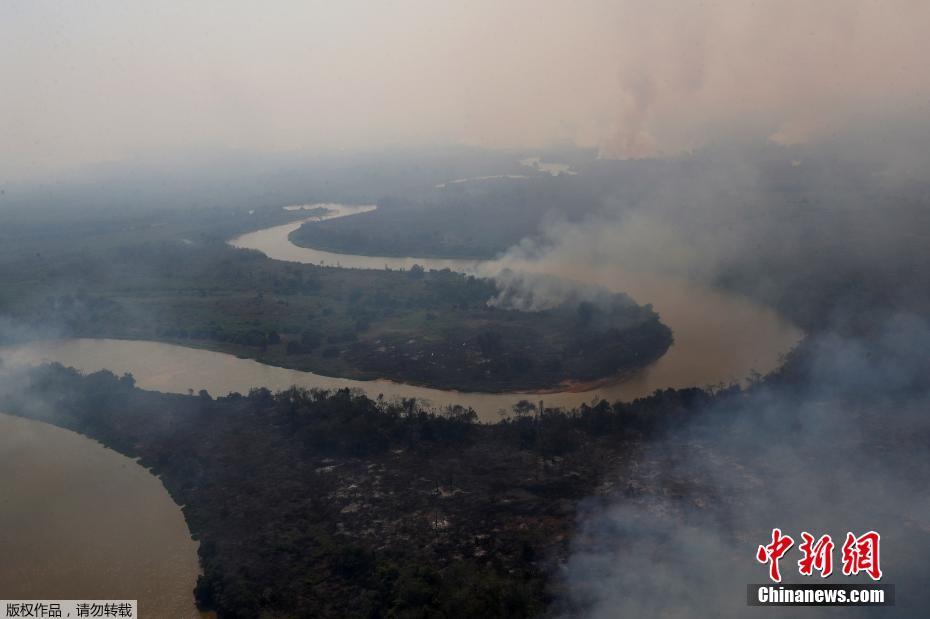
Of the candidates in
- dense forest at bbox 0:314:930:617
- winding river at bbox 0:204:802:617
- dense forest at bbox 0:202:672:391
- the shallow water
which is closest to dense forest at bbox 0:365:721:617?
A: dense forest at bbox 0:314:930:617

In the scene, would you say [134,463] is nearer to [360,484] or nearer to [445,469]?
[360,484]

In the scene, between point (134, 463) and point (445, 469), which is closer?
point (445, 469)

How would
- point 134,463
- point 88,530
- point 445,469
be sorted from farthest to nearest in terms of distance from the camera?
point 134,463 → point 445,469 → point 88,530

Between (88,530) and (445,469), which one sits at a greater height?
(445,469)

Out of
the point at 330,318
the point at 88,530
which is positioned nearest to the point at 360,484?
the point at 88,530

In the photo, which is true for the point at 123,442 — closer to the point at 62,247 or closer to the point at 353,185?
the point at 62,247

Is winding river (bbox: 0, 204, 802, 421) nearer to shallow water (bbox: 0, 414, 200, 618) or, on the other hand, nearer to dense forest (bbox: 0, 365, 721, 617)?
dense forest (bbox: 0, 365, 721, 617)

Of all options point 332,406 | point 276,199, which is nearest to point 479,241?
point 332,406

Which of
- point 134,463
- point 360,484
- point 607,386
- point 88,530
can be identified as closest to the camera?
point 88,530

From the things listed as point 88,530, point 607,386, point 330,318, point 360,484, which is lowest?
point 88,530
